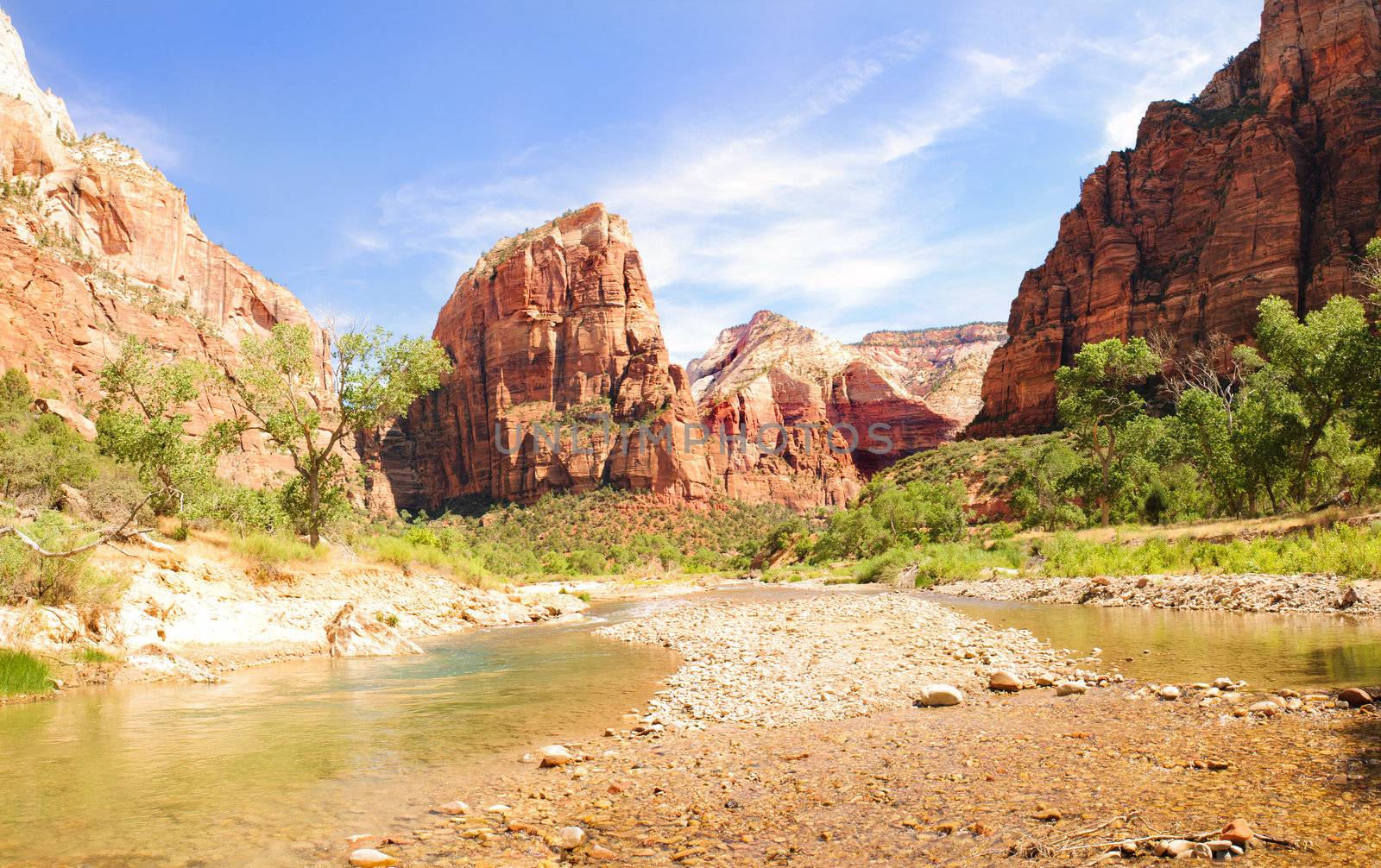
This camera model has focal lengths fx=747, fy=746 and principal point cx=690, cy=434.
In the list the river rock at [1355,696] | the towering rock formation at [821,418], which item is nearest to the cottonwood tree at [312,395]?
the river rock at [1355,696]

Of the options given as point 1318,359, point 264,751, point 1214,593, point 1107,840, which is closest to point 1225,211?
point 1318,359

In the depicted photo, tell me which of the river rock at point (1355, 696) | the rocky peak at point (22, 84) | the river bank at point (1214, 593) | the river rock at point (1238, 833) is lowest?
the river bank at point (1214, 593)

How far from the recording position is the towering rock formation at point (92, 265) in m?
49.1

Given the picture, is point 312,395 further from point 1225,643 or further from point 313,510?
point 1225,643

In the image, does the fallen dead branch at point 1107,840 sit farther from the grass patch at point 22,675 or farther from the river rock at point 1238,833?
the grass patch at point 22,675

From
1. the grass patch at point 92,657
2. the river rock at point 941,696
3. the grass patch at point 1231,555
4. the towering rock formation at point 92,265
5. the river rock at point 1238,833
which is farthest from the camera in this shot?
the towering rock formation at point 92,265

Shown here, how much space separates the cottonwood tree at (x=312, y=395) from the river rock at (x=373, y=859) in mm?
20346

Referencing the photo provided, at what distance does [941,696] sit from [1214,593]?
13.8m

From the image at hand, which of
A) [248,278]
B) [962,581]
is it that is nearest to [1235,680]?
[962,581]

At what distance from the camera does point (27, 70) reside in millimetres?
90188

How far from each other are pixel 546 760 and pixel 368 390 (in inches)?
818

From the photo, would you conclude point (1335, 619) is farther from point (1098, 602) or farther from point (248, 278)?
point (248, 278)

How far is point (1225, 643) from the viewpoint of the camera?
11867mm

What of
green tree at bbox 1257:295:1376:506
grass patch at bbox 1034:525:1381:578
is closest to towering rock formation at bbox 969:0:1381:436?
green tree at bbox 1257:295:1376:506
